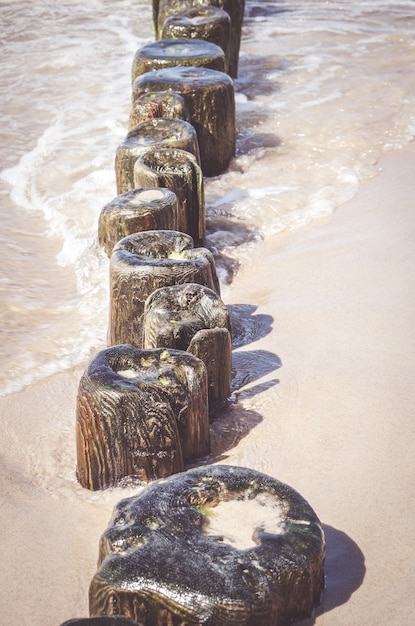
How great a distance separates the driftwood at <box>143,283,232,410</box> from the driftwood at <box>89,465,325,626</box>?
2.69 feet

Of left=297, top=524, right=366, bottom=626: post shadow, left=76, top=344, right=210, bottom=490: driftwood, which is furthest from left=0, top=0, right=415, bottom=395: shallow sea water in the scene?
left=297, top=524, right=366, bottom=626: post shadow

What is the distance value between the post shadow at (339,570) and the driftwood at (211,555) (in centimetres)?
4

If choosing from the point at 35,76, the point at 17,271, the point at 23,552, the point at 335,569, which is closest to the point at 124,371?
the point at 23,552

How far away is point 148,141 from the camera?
4.93 metres

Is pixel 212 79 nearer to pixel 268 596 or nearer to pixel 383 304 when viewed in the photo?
pixel 383 304

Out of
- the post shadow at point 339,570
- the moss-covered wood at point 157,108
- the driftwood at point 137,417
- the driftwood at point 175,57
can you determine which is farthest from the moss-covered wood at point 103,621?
the driftwood at point 175,57

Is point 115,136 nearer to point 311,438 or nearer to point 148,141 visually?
point 148,141

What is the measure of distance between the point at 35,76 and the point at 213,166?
378cm

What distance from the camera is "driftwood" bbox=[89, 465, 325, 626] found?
6.34ft

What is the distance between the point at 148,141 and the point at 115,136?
254 centimetres

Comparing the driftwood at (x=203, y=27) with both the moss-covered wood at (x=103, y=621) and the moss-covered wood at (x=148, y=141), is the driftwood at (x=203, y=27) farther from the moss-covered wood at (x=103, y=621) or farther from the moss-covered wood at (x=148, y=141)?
the moss-covered wood at (x=103, y=621)

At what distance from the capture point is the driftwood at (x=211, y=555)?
1.93 metres

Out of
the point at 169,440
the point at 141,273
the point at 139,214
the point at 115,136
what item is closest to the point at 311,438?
the point at 169,440

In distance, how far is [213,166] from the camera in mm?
6234
